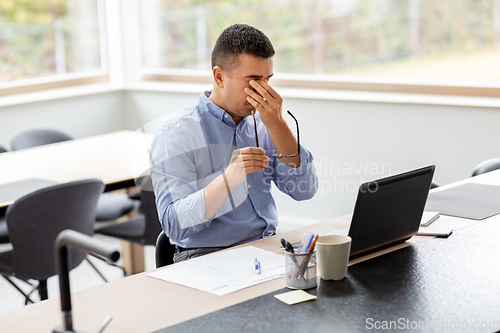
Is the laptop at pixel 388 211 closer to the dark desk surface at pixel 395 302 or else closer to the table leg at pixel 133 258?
the dark desk surface at pixel 395 302

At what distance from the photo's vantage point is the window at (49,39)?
4.43 m

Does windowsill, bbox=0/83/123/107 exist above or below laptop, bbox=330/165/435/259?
above

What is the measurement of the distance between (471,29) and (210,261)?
8.94 feet

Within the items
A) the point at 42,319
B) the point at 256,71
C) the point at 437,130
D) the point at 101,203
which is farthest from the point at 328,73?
the point at 42,319

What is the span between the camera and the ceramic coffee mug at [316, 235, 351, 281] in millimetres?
1370

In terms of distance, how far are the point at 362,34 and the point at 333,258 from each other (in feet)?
9.51

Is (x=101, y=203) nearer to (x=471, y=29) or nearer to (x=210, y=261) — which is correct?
(x=210, y=261)

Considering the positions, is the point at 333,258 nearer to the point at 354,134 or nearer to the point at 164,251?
the point at 164,251

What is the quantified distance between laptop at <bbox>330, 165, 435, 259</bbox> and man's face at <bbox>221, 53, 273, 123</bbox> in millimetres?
516

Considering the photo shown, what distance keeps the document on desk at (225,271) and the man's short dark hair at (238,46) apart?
1.81 ft

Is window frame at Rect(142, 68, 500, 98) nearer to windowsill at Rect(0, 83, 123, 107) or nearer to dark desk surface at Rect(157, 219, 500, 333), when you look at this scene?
windowsill at Rect(0, 83, 123, 107)

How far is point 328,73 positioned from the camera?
4.18 m

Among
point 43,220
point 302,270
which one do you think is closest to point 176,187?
point 302,270

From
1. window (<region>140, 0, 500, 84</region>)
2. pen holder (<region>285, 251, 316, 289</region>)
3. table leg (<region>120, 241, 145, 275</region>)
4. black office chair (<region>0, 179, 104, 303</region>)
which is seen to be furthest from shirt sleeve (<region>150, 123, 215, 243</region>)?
window (<region>140, 0, 500, 84</region>)
